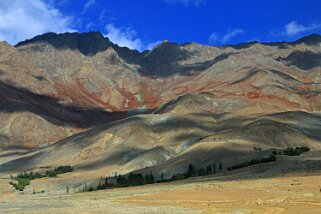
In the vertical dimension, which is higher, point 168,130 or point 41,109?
point 41,109

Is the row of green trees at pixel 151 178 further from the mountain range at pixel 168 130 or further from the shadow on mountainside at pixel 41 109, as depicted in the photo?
the shadow on mountainside at pixel 41 109

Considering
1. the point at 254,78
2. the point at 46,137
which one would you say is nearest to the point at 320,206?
the point at 46,137

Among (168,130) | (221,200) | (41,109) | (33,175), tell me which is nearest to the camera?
(221,200)

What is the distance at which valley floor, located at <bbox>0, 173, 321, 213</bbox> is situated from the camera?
3041 cm

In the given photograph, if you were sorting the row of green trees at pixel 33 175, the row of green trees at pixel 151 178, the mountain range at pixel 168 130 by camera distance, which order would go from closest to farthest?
the row of green trees at pixel 151 178
the row of green trees at pixel 33 175
the mountain range at pixel 168 130

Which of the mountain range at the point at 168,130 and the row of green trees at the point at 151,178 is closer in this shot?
the row of green trees at the point at 151,178

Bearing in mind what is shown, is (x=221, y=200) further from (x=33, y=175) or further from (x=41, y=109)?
(x=41, y=109)

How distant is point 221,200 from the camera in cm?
3475

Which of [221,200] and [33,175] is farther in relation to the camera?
[33,175]

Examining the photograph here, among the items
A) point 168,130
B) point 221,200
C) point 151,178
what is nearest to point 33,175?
point 168,130

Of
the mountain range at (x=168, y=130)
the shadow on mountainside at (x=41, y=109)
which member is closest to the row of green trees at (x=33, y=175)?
the mountain range at (x=168, y=130)

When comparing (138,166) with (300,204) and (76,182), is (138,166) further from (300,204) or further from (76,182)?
(300,204)

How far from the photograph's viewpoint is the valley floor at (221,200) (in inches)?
1197

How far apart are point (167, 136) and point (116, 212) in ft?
299
